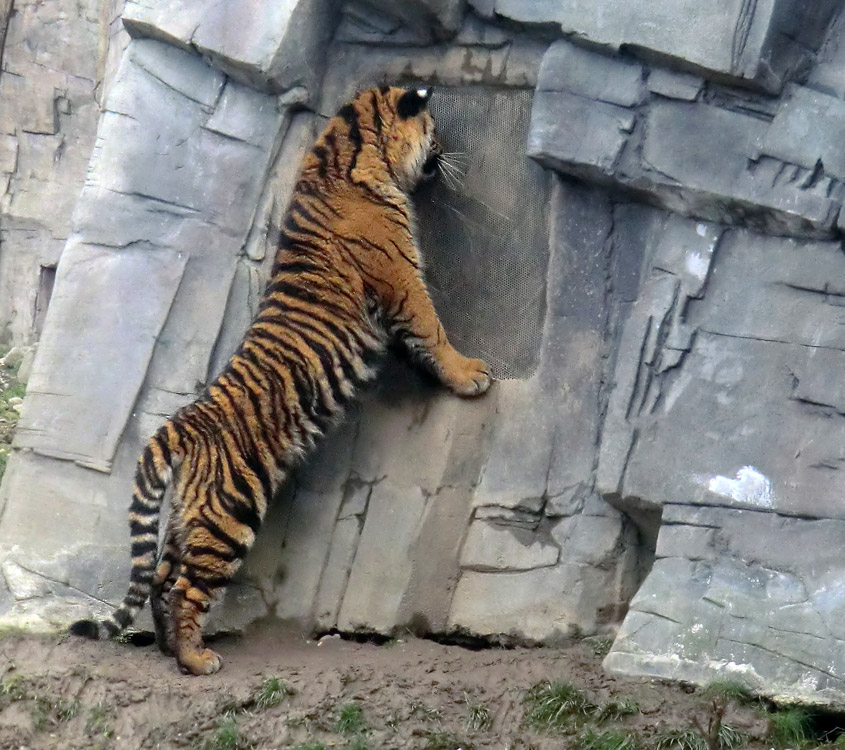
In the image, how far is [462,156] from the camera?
566 centimetres

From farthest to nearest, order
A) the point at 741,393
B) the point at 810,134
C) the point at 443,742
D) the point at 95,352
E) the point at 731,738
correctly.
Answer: the point at 95,352, the point at 741,393, the point at 810,134, the point at 443,742, the point at 731,738

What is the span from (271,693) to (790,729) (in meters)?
1.96

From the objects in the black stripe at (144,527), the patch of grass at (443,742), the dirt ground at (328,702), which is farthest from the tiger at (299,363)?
the patch of grass at (443,742)

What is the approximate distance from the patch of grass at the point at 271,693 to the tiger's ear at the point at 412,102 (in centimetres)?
267

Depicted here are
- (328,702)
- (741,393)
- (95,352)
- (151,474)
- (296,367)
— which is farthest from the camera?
(95,352)

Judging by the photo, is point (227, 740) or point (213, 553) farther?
point (213, 553)

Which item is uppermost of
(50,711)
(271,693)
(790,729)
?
(790,729)

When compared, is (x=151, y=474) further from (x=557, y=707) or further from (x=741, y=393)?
(x=741, y=393)

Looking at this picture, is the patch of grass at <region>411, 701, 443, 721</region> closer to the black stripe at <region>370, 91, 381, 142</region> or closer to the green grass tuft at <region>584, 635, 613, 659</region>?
the green grass tuft at <region>584, 635, 613, 659</region>

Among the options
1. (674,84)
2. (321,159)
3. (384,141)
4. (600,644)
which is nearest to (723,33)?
(674,84)

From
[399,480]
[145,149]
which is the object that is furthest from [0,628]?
[145,149]

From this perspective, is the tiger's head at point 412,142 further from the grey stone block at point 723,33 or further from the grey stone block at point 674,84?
the grey stone block at point 674,84

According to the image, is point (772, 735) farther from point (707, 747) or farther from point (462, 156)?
point (462, 156)

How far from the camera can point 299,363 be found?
5.23 meters
